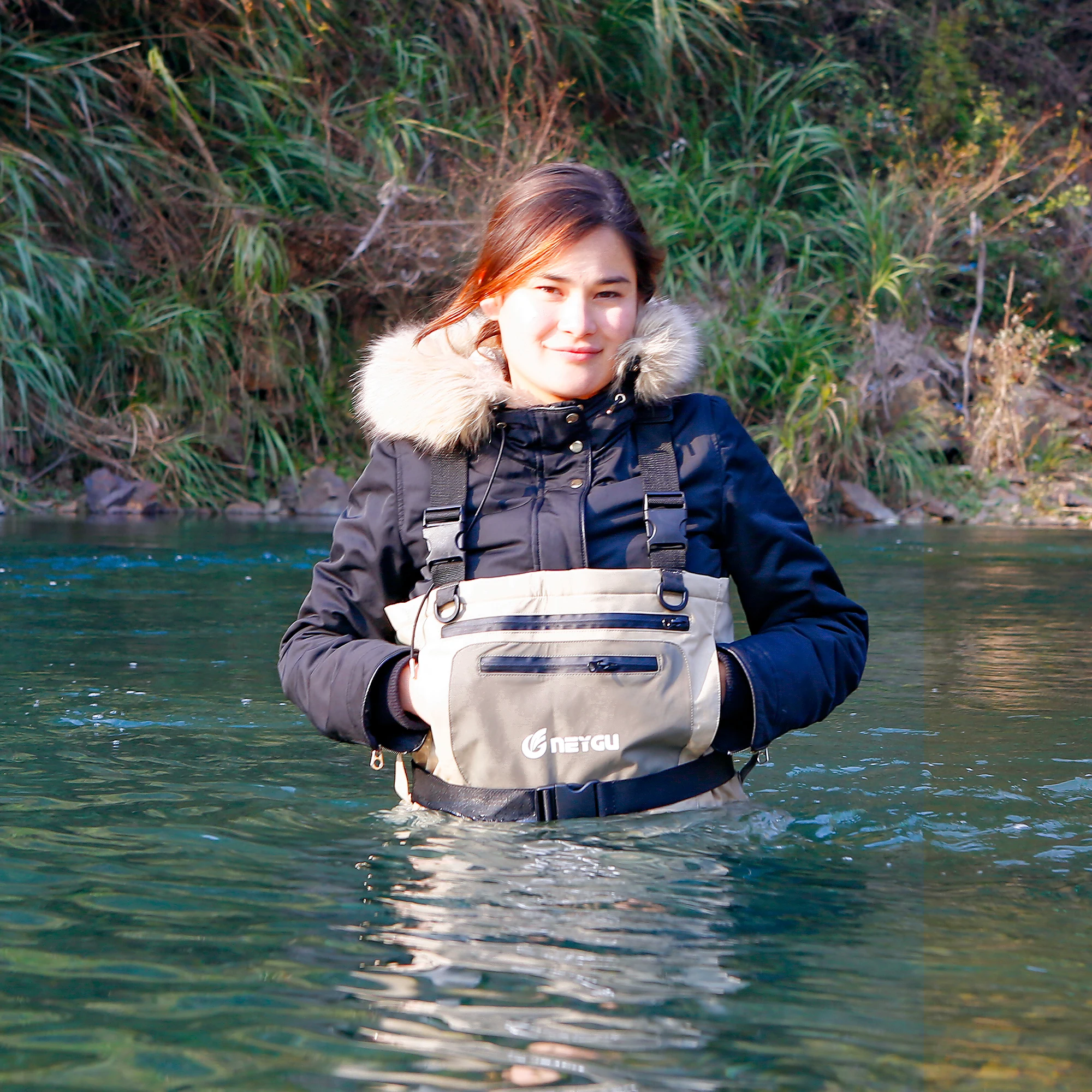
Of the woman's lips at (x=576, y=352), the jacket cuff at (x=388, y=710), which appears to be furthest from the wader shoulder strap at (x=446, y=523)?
the woman's lips at (x=576, y=352)

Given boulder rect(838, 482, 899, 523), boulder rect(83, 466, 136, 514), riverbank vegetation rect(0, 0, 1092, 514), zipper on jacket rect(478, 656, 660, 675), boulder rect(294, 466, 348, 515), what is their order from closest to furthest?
1. zipper on jacket rect(478, 656, 660, 675)
2. boulder rect(83, 466, 136, 514)
3. riverbank vegetation rect(0, 0, 1092, 514)
4. boulder rect(838, 482, 899, 523)
5. boulder rect(294, 466, 348, 515)

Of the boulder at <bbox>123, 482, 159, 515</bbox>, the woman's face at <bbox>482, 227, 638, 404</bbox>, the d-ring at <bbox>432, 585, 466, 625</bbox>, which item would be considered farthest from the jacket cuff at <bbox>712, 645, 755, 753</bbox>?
the boulder at <bbox>123, 482, 159, 515</bbox>

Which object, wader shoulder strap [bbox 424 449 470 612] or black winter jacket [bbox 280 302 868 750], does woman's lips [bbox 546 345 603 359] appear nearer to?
black winter jacket [bbox 280 302 868 750]

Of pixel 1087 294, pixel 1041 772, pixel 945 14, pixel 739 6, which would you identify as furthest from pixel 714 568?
pixel 945 14

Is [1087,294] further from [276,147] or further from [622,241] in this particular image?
[622,241]

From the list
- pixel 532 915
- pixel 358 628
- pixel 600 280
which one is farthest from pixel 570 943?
pixel 600 280

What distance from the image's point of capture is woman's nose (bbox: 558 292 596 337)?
234 cm

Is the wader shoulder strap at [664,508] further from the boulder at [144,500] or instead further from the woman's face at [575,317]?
the boulder at [144,500]

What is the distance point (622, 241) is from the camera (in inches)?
93.7

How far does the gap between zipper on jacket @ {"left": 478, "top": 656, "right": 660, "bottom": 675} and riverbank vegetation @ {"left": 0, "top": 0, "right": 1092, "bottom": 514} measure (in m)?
6.97

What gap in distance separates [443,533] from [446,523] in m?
0.02

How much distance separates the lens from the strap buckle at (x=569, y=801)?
7.13 feet

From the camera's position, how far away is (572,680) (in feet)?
6.98

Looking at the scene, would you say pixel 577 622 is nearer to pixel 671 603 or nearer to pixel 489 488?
pixel 671 603
